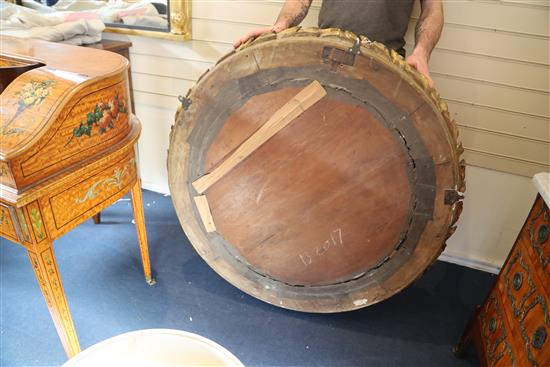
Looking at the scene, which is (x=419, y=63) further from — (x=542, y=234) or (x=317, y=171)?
(x=542, y=234)

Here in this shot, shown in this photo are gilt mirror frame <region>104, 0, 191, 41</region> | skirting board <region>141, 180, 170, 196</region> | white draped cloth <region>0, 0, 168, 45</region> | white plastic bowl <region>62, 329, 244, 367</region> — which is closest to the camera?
white plastic bowl <region>62, 329, 244, 367</region>

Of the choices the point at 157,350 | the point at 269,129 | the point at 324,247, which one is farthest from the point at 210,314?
the point at 157,350

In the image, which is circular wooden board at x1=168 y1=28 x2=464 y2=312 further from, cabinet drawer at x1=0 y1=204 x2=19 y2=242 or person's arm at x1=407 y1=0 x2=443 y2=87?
cabinet drawer at x1=0 y1=204 x2=19 y2=242

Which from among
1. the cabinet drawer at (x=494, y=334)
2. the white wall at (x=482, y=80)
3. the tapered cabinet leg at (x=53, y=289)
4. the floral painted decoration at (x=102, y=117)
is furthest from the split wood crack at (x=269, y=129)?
the cabinet drawer at (x=494, y=334)

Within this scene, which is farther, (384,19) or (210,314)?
(210,314)

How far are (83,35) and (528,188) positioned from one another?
7.47ft

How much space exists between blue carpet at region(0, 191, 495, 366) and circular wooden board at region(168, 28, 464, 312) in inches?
6.7

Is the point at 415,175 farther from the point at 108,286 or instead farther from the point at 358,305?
the point at 108,286

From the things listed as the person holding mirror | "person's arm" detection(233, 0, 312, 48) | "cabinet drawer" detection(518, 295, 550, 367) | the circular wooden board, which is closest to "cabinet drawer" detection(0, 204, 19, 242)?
the circular wooden board

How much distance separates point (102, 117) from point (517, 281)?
1.40 m

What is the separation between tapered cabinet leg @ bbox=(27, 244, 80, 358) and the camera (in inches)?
46.2

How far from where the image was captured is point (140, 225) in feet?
5.55

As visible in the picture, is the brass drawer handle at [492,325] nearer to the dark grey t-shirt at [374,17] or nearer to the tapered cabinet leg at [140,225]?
the dark grey t-shirt at [374,17]

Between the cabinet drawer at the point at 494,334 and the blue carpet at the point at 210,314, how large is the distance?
0.26 meters
